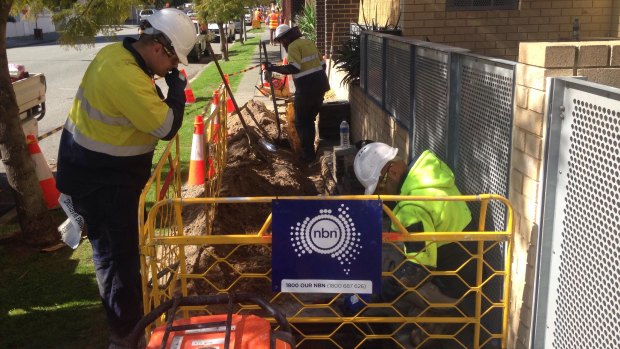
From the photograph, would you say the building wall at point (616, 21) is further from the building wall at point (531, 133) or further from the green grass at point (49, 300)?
the green grass at point (49, 300)

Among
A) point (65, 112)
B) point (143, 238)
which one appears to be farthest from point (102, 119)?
point (65, 112)

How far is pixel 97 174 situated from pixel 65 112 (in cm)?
1181

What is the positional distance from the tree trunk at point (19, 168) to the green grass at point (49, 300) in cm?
20

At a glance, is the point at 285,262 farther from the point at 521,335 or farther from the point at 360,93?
the point at 360,93

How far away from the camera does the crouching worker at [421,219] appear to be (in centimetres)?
372

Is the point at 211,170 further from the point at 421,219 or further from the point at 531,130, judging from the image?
the point at 531,130

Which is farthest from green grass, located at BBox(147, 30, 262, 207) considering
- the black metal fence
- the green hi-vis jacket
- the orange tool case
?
the orange tool case

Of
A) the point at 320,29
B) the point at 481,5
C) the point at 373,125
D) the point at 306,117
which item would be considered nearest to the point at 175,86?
the point at 373,125

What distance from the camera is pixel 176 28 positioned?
3.97 metres

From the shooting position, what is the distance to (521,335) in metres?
3.45

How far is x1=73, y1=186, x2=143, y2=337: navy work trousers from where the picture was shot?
13.0 ft

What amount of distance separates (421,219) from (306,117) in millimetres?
6300

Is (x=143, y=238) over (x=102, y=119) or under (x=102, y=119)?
under

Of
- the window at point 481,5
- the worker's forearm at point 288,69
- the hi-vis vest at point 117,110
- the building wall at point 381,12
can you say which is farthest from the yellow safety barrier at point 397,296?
the building wall at point 381,12
